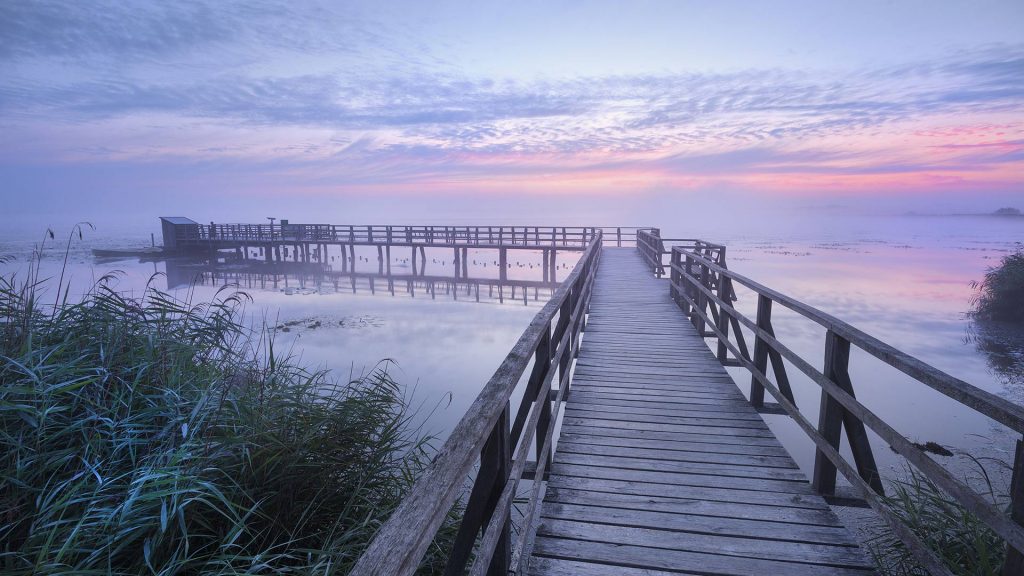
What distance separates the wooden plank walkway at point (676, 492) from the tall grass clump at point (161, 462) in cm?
117

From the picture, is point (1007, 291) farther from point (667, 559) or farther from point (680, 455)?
point (667, 559)

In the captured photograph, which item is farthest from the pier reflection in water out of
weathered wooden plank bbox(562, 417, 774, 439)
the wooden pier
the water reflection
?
the wooden pier

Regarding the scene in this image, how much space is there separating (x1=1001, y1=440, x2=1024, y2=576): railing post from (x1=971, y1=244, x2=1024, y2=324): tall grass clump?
2094 centimetres

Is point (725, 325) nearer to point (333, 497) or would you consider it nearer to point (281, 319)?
point (333, 497)

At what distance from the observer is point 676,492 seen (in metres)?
3.11

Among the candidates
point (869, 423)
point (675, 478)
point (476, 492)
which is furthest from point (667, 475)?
point (476, 492)

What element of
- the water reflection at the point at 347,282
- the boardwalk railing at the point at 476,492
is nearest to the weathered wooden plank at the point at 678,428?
the boardwalk railing at the point at 476,492

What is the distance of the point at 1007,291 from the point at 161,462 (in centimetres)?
2326

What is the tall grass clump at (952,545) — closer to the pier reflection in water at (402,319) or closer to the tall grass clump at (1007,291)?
the pier reflection in water at (402,319)

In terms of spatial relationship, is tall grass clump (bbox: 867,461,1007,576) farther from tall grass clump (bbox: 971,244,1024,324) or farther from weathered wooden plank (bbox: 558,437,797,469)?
tall grass clump (bbox: 971,244,1024,324)

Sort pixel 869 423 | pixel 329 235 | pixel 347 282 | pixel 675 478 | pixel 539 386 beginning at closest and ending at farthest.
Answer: pixel 869 423, pixel 539 386, pixel 675 478, pixel 347 282, pixel 329 235

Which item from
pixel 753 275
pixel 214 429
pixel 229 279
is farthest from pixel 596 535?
pixel 753 275

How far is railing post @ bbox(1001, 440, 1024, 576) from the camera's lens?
4.96 ft

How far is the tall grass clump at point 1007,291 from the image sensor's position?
16.9 meters
